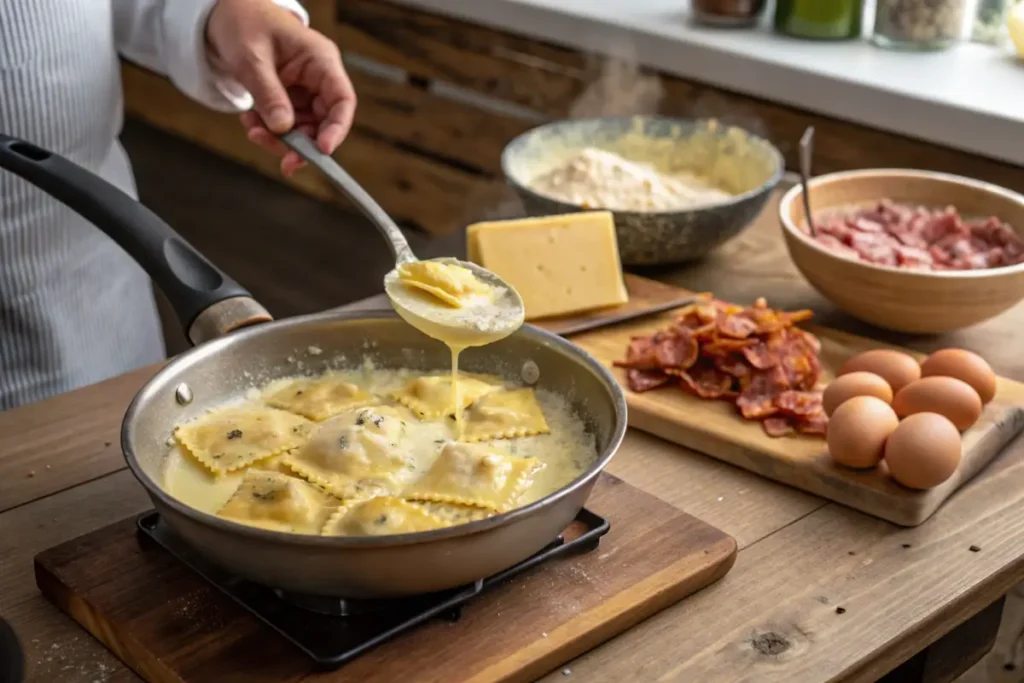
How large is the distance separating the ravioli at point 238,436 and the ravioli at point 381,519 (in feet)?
0.51

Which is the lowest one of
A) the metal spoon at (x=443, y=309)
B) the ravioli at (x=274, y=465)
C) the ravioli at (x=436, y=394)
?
the ravioli at (x=436, y=394)

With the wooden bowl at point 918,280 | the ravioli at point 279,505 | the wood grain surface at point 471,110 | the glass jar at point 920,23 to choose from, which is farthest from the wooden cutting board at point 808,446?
the glass jar at point 920,23

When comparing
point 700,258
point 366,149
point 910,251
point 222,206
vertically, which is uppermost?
point 910,251

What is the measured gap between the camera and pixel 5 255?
1.59 meters

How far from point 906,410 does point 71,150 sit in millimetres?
1116

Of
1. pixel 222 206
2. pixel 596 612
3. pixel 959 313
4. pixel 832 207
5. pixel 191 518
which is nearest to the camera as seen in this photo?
pixel 191 518

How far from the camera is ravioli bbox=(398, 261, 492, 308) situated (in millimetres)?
1204

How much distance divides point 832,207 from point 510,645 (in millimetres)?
1019

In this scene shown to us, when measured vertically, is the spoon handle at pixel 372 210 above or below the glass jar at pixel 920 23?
above

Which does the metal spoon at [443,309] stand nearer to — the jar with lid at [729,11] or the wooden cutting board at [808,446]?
the wooden cutting board at [808,446]

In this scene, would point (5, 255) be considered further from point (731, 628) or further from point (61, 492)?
point (731, 628)

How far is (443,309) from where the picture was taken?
1.20 metres

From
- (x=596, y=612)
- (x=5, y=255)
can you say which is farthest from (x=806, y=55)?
(x=596, y=612)

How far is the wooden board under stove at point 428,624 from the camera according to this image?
3.06 feet
